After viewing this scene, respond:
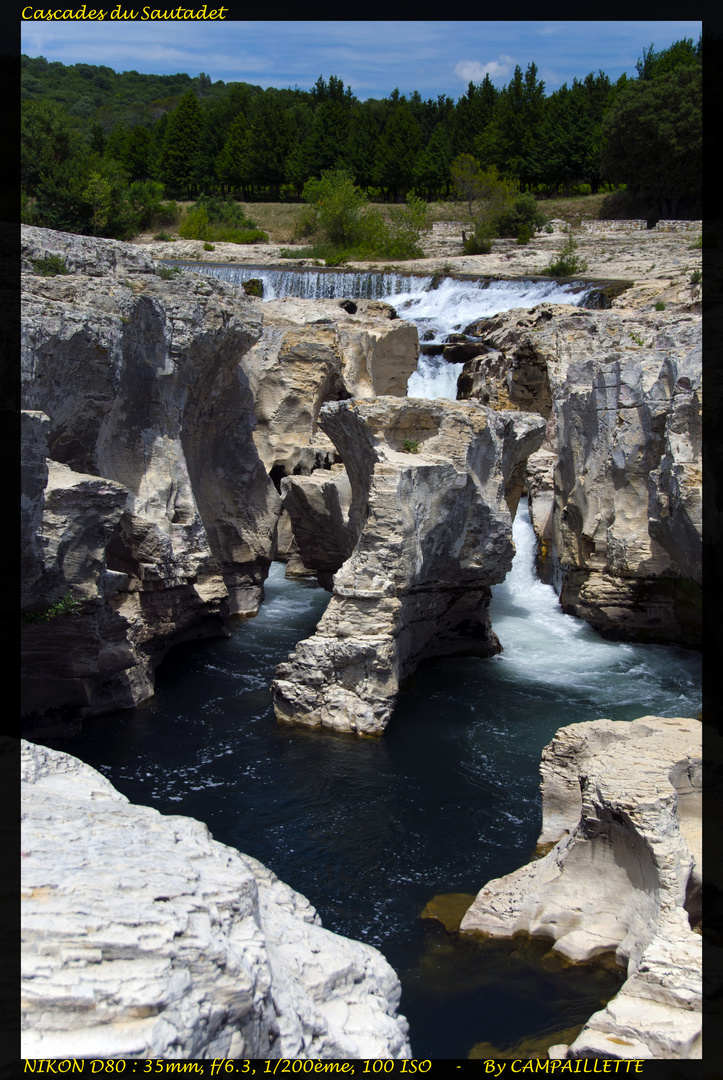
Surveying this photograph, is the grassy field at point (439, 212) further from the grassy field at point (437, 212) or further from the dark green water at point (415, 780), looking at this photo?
the dark green water at point (415, 780)

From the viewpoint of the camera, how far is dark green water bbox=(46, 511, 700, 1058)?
29.3 ft

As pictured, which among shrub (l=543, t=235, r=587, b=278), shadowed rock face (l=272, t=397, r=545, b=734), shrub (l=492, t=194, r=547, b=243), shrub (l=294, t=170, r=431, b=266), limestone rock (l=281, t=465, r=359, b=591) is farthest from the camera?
shrub (l=492, t=194, r=547, b=243)

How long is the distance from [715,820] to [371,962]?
504cm

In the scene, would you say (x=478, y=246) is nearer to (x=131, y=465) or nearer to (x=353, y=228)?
(x=353, y=228)

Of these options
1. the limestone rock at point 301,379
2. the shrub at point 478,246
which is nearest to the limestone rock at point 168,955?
the limestone rock at point 301,379

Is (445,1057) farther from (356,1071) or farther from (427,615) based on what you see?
(427,615)

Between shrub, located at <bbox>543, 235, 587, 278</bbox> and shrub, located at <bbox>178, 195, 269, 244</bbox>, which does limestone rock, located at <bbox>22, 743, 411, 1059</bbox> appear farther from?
shrub, located at <bbox>178, 195, 269, 244</bbox>

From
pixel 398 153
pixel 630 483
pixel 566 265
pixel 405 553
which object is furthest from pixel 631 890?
pixel 398 153

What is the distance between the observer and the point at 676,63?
57.8 m

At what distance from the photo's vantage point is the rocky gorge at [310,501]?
46.4ft

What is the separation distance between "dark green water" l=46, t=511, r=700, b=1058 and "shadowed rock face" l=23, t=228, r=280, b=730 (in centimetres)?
127

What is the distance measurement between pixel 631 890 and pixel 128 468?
1221cm

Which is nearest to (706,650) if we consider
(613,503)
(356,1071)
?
(613,503)

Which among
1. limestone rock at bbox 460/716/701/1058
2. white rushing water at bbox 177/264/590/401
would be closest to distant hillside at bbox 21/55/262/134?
white rushing water at bbox 177/264/590/401
